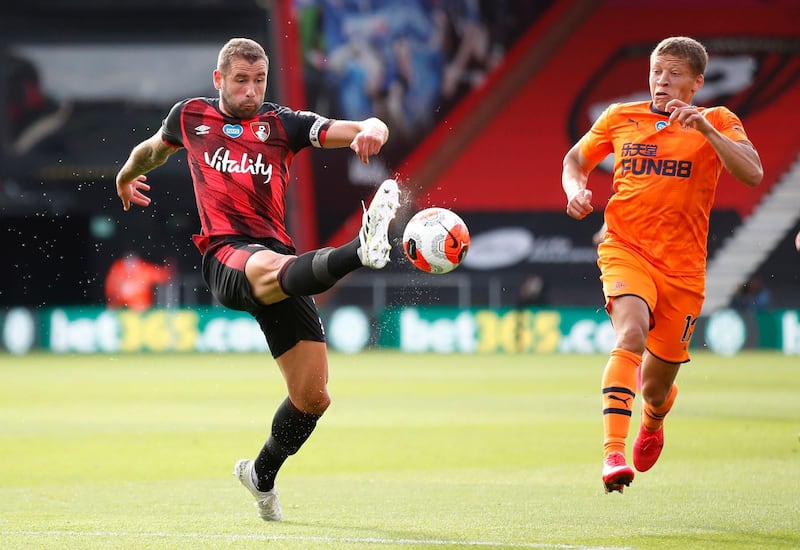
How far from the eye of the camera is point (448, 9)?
3450cm

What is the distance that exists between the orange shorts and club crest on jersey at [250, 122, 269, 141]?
6.69 ft

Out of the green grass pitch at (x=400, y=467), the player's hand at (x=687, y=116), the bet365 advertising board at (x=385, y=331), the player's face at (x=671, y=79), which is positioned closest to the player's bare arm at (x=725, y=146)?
the player's hand at (x=687, y=116)

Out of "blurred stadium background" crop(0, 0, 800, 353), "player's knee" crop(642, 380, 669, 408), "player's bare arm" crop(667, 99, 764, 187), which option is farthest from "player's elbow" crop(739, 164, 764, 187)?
"blurred stadium background" crop(0, 0, 800, 353)

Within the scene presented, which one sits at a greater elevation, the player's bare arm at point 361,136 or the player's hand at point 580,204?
the player's bare arm at point 361,136

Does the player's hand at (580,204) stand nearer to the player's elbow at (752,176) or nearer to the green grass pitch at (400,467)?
the player's elbow at (752,176)

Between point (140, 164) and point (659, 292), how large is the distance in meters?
3.07

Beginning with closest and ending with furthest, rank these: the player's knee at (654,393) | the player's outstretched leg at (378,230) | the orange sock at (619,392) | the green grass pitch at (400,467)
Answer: the player's outstretched leg at (378,230)
the green grass pitch at (400,467)
the orange sock at (619,392)
the player's knee at (654,393)

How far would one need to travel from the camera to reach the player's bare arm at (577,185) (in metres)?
7.26

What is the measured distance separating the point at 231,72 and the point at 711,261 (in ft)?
90.4

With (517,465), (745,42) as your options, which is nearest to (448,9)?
(745,42)

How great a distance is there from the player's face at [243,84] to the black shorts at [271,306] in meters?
0.73

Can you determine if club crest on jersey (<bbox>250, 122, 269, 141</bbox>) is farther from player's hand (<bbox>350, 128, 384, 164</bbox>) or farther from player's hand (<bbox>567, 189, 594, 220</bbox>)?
player's hand (<bbox>567, 189, 594, 220</bbox>)

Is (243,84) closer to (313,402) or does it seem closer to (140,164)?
(140,164)

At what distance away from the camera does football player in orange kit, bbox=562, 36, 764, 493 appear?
7.41m
